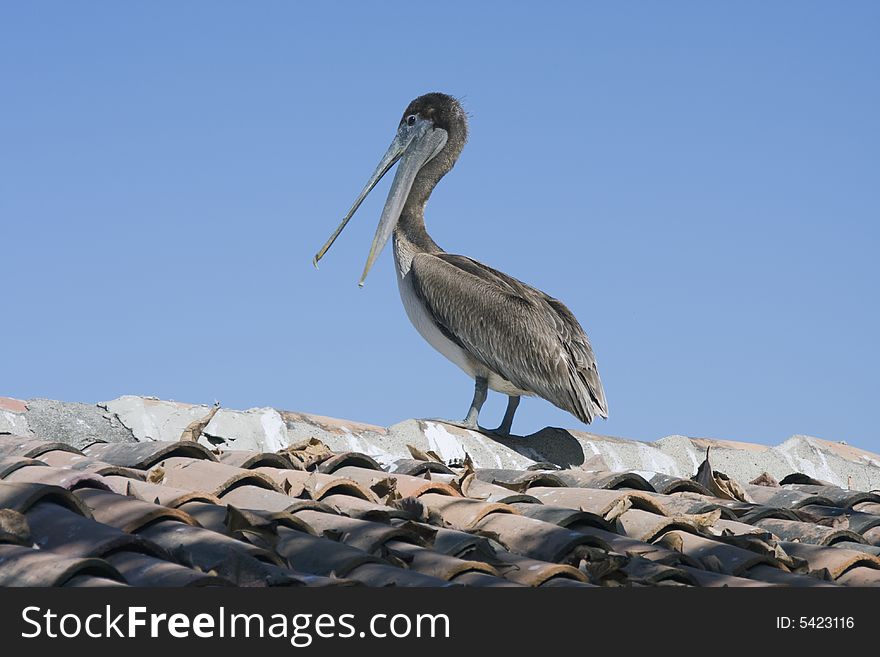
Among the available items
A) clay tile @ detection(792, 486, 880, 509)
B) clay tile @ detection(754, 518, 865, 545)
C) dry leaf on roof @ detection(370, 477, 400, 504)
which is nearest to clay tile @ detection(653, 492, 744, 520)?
clay tile @ detection(754, 518, 865, 545)

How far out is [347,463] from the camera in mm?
6016

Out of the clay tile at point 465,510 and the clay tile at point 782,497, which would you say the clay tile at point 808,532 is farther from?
the clay tile at point 465,510

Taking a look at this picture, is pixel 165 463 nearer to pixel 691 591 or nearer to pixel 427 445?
pixel 691 591

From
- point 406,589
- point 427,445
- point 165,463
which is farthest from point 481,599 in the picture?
point 427,445

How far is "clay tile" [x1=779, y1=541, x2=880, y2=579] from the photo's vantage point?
468 cm

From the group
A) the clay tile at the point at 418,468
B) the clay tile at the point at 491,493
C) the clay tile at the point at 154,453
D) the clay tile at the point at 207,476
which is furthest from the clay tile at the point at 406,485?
the clay tile at the point at 154,453

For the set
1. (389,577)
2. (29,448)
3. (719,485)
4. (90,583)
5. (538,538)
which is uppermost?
(719,485)

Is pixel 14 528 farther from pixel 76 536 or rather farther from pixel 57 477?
pixel 57 477

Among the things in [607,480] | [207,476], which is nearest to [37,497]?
[207,476]

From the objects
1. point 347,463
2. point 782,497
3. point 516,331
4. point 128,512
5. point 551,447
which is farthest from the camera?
point 516,331

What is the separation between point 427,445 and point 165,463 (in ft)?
10.4

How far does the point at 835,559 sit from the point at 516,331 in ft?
20.9

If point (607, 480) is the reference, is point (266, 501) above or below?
below

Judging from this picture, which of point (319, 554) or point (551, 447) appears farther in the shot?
point (551, 447)
